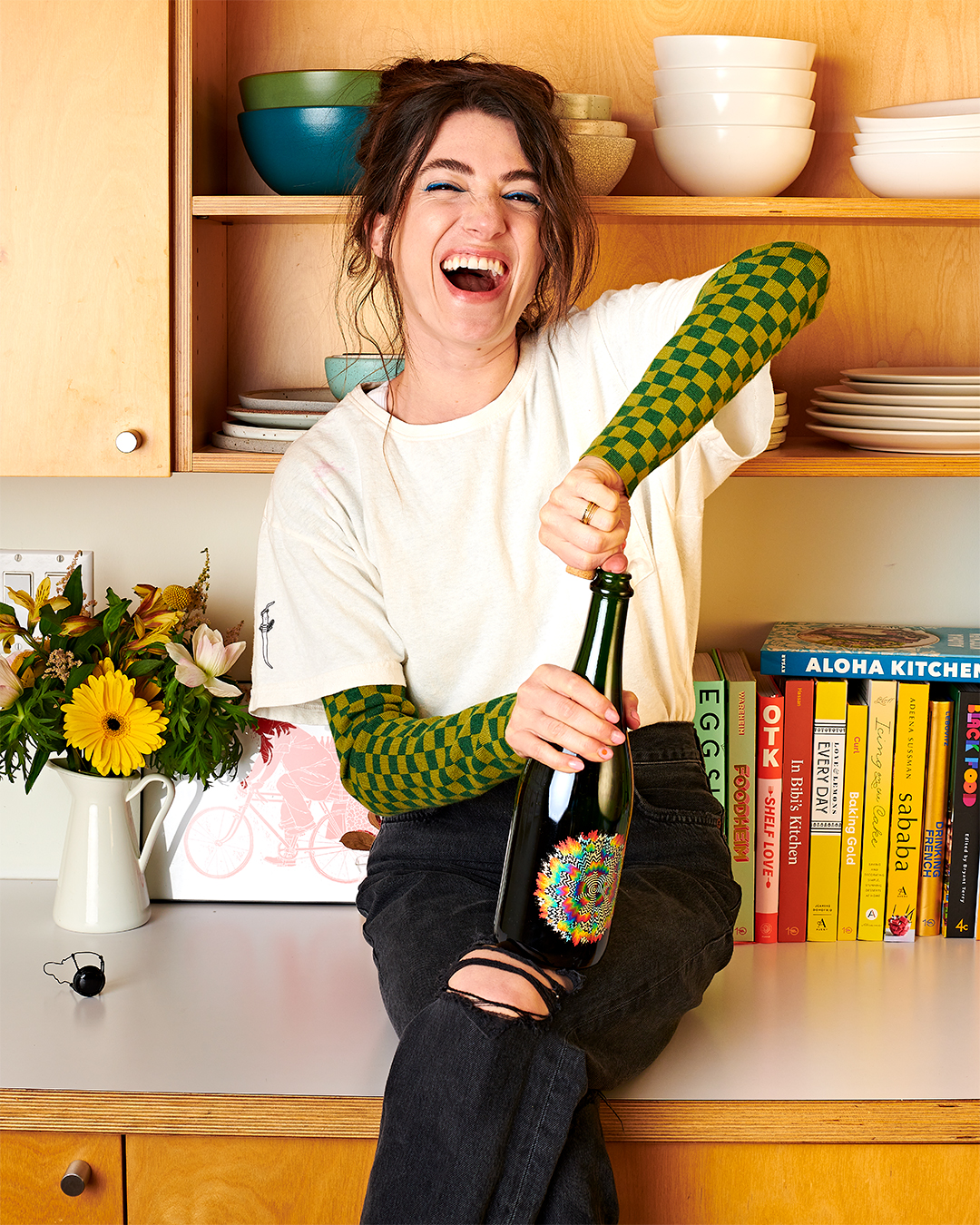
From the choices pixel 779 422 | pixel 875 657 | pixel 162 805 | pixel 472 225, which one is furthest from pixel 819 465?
pixel 162 805

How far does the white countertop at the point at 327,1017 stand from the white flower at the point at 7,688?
291 millimetres

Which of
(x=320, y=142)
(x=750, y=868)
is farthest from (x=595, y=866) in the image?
(x=320, y=142)

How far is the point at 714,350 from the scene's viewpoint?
1098 mm

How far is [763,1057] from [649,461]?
0.61 m

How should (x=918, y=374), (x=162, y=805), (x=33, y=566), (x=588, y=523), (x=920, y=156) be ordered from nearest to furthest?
(x=588, y=523) < (x=920, y=156) < (x=918, y=374) < (x=162, y=805) < (x=33, y=566)

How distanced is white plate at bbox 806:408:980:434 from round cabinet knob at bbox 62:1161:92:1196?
1128mm

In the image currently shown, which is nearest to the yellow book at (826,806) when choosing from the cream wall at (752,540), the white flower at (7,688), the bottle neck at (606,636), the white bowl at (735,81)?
the cream wall at (752,540)

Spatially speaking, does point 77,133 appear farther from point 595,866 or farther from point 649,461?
point 595,866

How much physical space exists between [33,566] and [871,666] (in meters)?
1.14

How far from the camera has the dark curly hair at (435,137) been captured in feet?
4.15

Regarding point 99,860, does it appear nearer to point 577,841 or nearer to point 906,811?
point 577,841

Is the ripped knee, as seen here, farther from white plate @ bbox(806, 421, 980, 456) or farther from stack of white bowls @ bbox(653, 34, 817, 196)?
stack of white bowls @ bbox(653, 34, 817, 196)

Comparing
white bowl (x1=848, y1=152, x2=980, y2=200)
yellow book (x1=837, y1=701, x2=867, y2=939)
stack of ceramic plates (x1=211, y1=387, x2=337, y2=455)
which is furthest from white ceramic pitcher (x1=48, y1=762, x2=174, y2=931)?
white bowl (x1=848, y1=152, x2=980, y2=200)

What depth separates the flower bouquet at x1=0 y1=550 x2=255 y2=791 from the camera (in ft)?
4.87
